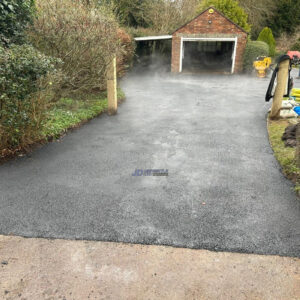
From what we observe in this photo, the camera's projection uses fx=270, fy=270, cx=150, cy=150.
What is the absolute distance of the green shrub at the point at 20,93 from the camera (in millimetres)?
5125

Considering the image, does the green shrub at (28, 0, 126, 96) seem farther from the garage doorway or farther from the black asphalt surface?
the garage doorway

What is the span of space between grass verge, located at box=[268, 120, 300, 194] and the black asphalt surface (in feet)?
0.53

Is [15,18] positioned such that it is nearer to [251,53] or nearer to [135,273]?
[135,273]

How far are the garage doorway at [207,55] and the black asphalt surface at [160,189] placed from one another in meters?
14.9

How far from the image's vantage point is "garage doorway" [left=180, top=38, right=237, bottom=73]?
22359mm

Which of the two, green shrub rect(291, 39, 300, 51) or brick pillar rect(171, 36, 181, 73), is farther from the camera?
green shrub rect(291, 39, 300, 51)

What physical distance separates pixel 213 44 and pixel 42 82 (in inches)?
856

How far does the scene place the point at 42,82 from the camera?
636 centimetres

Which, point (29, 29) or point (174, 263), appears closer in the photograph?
point (174, 263)

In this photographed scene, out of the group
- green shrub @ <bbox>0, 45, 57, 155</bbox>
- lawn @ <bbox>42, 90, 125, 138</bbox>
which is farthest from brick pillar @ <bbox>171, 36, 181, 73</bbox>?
green shrub @ <bbox>0, 45, 57, 155</bbox>

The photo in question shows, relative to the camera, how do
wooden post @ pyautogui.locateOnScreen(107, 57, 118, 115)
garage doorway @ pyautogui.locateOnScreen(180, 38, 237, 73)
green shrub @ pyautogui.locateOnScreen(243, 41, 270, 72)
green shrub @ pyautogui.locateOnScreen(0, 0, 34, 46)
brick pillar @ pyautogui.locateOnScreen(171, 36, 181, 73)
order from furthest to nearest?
garage doorway @ pyautogui.locateOnScreen(180, 38, 237, 73) < brick pillar @ pyautogui.locateOnScreen(171, 36, 181, 73) < green shrub @ pyautogui.locateOnScreen(243, 41, 270, 72) < wooden post @ pyautogui.locateOnScreen(107, 57, 118, 115) < green shrub @ pyautogui.locateOnScreen(0, 0, 34, 46)

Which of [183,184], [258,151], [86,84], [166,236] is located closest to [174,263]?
[166,236]

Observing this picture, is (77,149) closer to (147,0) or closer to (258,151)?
(258,151)

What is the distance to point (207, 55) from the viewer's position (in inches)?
997
